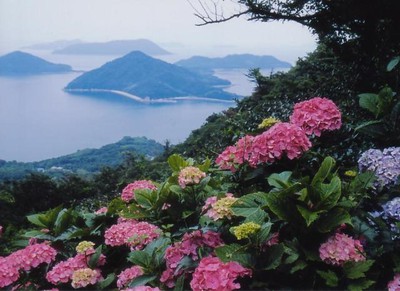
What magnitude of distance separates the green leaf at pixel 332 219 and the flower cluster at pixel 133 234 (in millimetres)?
725

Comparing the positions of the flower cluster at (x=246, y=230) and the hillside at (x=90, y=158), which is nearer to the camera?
the flower cluster at (x=246, y=230)

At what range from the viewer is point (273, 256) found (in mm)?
1636

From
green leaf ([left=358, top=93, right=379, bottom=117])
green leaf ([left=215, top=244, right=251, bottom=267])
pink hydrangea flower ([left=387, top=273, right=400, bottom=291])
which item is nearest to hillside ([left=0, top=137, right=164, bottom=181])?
green leaf ([left=358, top=93, right=379, bottom=117])

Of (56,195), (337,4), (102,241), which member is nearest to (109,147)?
(56,195)

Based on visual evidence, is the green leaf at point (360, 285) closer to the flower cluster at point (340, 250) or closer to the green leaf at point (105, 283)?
the flower cluster at point (340, 250)

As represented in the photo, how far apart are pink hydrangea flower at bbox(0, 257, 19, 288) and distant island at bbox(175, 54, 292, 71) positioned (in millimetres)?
6772

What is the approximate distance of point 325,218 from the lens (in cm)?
170

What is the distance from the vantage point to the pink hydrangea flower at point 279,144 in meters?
2.06

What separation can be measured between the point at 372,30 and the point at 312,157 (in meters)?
3.27

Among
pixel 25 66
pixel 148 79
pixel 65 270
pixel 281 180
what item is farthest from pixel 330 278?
pixel 25 66

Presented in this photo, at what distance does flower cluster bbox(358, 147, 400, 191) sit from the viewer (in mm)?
2018

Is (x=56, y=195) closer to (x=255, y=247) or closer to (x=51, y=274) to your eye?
(x=51, y=274)

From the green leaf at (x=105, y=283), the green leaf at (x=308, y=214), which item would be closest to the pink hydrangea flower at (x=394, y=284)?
the green leaf at (x=308, y=214)

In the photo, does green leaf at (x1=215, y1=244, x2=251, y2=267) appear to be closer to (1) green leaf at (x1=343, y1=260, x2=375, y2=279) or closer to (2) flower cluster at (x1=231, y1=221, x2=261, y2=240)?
(2) flower cluster at (x1=231, y1=221, x2=261, y2=240)
